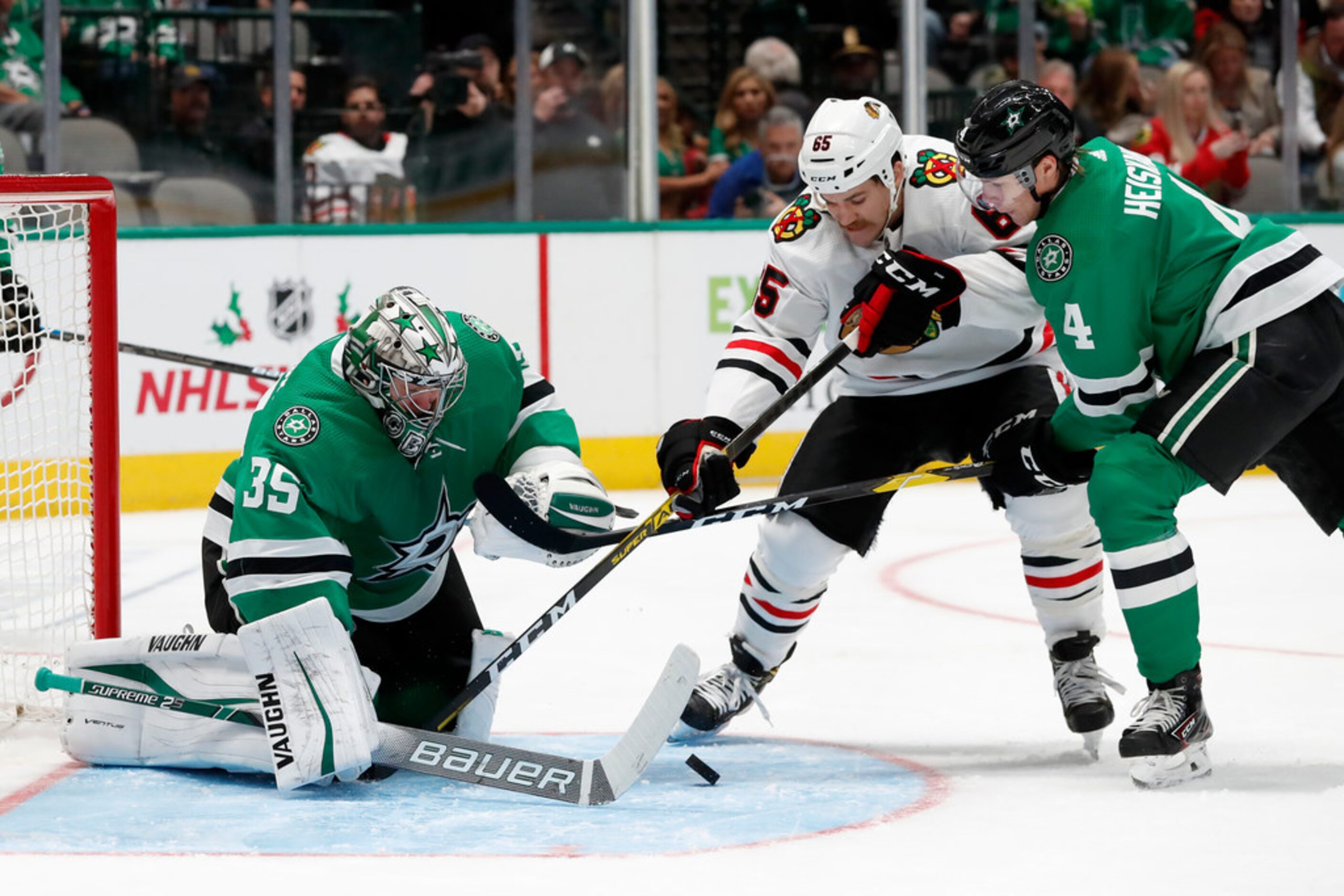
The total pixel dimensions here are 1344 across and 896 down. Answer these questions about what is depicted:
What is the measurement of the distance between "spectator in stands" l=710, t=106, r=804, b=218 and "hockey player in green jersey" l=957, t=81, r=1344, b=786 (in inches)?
154

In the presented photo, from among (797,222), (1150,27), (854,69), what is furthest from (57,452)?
(1150,27)

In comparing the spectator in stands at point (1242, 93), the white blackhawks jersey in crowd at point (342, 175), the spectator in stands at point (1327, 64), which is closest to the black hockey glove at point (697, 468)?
the white blackhawks jersey in crowd at point (342, 175)

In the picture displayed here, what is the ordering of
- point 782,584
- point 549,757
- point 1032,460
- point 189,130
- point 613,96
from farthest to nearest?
point 613,96 < point 189,130 < point 782,584 < point 1032,460 < point 549,757

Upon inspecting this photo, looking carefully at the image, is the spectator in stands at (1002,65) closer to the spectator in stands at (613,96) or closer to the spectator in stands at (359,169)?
the spectator in stands at (613,96)

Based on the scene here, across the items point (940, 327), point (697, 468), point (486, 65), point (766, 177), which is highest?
point (486, 65)

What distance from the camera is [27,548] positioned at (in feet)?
12.5

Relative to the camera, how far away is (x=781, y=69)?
671 cm

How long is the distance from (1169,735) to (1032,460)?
467mm

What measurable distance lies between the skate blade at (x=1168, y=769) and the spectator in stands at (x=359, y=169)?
4195mm

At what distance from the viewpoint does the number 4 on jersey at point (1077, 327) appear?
2.53 meters

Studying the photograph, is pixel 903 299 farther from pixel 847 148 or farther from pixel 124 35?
pixel 124 35

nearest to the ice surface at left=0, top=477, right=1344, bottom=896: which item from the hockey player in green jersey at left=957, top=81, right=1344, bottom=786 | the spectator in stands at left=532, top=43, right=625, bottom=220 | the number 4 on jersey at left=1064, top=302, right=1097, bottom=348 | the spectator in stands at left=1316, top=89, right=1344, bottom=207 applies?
the hockey player in green jersey at left=957, top=81, right=1344, bottom=786

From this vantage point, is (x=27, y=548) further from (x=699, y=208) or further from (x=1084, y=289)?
(x=699, y=208)

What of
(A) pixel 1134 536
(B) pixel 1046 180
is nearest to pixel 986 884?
(A) pixel 1134 536
